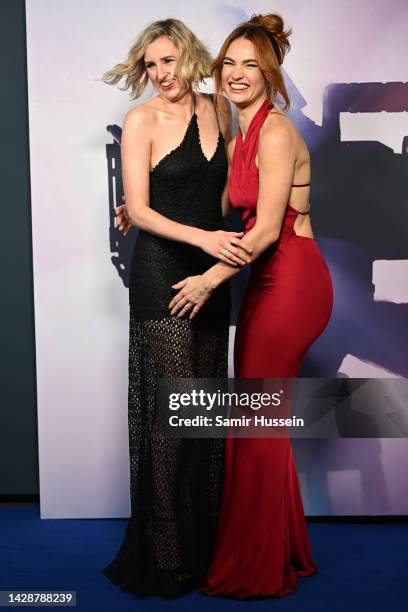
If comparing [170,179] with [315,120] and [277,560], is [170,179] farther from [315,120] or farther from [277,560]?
[277,560]

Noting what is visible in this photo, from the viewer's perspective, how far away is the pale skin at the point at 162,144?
2.78 metres

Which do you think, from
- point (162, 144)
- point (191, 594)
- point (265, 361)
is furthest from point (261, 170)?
point (191, 594)

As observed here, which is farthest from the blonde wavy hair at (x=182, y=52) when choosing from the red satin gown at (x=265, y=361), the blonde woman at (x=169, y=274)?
the red satin gown at (x=265, y=361)

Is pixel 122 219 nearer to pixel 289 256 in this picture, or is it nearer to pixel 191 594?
pixel 289 256

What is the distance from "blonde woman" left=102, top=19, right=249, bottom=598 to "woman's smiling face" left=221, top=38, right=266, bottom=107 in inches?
4.0

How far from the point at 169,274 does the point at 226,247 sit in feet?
0.83

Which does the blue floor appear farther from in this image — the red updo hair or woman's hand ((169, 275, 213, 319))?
the red updo hair

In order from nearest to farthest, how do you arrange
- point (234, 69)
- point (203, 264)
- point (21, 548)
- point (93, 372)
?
point (234, 69), point (203, 264), point (21, 548), point (93, 372)

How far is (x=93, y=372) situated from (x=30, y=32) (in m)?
1.46

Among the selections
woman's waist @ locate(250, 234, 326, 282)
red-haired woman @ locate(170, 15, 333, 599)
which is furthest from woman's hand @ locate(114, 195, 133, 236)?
woman's waist @ locate(250, 234, 326, 282)

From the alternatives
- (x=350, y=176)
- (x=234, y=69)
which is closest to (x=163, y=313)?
(x=234, y=69)

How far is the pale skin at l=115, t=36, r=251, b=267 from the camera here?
109 inches

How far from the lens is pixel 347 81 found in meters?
3.56

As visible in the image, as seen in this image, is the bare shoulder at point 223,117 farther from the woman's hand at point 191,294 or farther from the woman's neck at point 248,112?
the woman's hand at point 191,294
